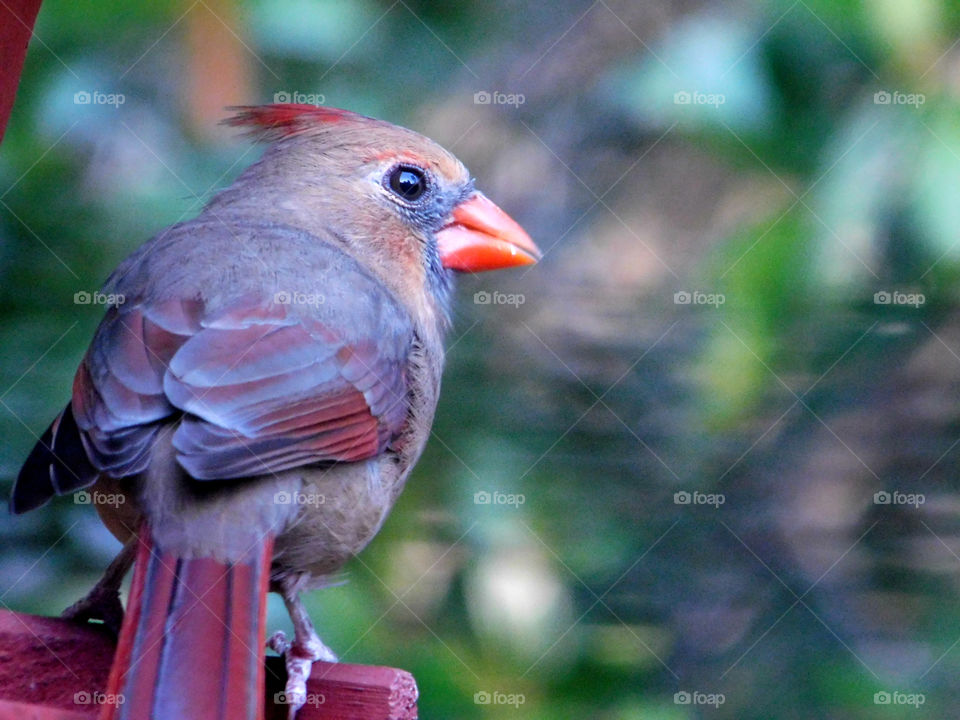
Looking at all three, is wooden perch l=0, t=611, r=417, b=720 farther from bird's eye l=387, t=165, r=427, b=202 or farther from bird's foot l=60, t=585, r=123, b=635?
bird's eye l=387, t=165, r=427, b=202

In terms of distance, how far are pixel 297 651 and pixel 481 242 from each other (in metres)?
1.24

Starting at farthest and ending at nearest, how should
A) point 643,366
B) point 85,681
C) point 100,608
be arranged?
point 643,366 < point 100,608 < point 85,681

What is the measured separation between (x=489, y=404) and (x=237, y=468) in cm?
148

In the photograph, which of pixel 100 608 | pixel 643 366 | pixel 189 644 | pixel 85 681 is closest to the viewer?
pixel 189 644

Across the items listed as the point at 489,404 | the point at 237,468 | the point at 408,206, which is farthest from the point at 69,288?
the point at 237,468

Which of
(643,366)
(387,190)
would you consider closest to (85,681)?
(387,190)

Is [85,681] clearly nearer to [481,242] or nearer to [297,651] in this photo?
[297,651]

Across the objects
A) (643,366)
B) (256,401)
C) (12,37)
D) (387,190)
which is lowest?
(256,401)

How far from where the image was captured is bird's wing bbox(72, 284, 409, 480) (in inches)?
87.2

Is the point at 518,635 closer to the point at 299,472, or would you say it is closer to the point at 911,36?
the point at 299,472

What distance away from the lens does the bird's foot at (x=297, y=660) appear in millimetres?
2166

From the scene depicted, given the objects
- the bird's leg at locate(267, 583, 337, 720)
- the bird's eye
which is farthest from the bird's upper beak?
the bird's leg at locate(267, 583, 337, 720)

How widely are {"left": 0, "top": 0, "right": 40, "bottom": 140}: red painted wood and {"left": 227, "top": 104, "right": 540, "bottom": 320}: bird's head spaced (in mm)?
927

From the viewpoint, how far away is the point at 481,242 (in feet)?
10.6
